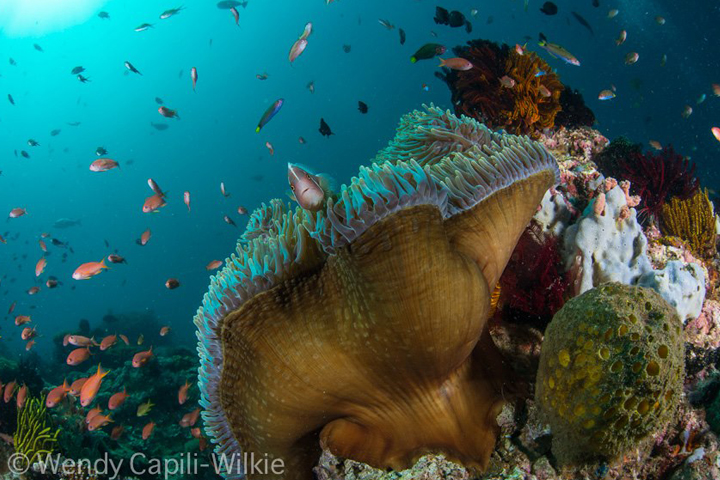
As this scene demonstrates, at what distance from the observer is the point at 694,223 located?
494 cm

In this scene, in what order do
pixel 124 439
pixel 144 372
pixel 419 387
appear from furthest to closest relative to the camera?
pixel 144 372, pixel 124 439, pixel 419 387

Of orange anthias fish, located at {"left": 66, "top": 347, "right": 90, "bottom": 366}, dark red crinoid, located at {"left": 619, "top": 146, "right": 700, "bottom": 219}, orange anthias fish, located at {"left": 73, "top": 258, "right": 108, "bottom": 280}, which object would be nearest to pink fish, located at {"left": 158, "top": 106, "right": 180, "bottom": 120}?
orange anthias fish, located at {"left": 73, "top": 258, "right": 108, "bottom": 280}

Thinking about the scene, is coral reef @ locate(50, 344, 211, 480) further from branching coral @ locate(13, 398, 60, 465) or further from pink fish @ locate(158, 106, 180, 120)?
pink fish @ locate(158, 106, 180, 120)

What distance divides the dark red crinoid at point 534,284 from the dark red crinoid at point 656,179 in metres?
2.85

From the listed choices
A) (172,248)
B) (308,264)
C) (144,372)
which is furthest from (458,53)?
(172,248)

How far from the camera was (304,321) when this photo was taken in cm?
201

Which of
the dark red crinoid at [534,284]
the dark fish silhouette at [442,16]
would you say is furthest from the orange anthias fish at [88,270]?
the dark fish silhouette at [442,16]

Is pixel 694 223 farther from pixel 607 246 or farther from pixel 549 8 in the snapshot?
pixel 549 8

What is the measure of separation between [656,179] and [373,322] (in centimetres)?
526

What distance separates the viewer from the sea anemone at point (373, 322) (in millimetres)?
1935

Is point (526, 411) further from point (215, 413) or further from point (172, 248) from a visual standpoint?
point (172, 248)

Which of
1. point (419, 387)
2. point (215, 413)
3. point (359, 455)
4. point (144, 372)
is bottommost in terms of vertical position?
point (144, 372)

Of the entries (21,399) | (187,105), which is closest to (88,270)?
(21,399)

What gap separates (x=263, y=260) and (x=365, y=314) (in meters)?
0.59
